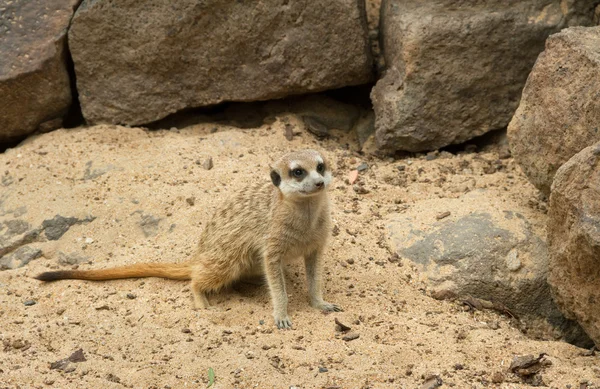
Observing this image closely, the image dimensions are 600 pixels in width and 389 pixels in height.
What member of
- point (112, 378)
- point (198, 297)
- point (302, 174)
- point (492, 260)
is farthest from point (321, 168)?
point (112, 378)

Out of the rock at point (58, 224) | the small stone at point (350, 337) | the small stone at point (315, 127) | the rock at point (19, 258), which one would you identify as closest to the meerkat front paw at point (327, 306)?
the small stone at point (350, 337)

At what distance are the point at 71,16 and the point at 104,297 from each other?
5.80 feet

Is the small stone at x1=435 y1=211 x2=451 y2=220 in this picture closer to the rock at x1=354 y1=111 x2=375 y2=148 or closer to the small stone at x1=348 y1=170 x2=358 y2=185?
the small stone at x1=348 y1=170 x2=358 y2=185

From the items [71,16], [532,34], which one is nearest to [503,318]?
[532,34]

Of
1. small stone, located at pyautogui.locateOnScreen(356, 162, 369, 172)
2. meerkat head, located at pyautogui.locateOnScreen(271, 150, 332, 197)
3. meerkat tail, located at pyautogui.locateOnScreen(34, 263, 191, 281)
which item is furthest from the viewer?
small stone, located at pyautogui.locateOnScreen(356, 162, 369, 172)

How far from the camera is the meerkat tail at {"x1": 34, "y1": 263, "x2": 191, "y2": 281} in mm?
3531

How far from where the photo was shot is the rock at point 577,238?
111 inches

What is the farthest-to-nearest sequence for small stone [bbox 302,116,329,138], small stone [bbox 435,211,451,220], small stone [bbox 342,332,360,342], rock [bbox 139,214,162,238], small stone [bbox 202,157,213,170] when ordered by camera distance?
small stone [bbox 302,116,329,138]
small stone [bbox 202,157,213,170]
rock [bbox 139,214,162,238]
small stone [bbox 435,211,451,220]
small stone [bbox 342,332,360,342]

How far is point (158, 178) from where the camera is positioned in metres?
4.20

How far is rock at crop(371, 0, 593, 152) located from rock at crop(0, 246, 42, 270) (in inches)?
72.6

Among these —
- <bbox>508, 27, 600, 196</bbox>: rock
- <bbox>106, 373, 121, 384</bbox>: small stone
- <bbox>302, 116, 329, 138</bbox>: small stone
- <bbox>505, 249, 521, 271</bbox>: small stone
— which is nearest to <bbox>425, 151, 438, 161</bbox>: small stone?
<bbox>302, 116, 329, 138</bbox>: small stone

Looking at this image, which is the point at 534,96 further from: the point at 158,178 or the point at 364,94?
the point at 158,178

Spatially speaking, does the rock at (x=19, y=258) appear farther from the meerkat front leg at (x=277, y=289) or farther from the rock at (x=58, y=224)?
the meerkat front leg at (x=277, y=289)

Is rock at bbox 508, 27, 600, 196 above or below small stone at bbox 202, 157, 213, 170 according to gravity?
above
